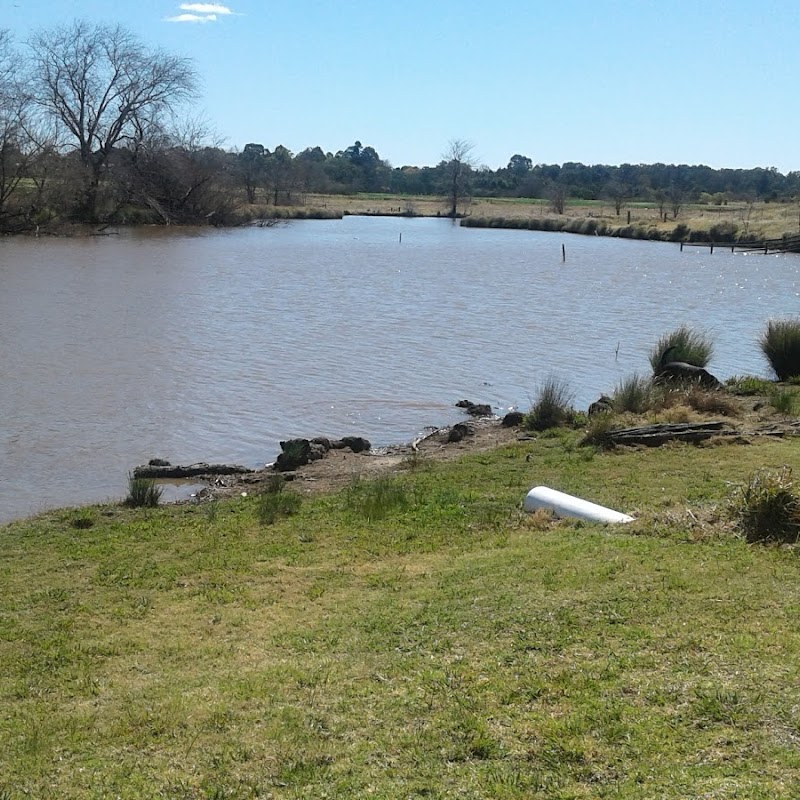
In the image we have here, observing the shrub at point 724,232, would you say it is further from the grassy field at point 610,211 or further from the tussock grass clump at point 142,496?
the tussock grass clump at point 142,496

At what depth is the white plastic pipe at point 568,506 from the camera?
866 cm

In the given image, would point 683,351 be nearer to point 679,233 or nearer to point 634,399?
point 634,399

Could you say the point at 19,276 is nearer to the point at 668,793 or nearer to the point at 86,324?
the point at 86,324

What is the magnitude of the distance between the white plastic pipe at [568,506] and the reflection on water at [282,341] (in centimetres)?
535

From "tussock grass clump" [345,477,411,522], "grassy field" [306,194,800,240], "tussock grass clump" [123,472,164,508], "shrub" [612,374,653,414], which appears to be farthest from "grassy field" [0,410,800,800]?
"grassy field" [306,194,800,240]

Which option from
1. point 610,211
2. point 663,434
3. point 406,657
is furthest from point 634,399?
point 610,211

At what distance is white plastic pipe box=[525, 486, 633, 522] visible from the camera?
Answer: 866 centimetres

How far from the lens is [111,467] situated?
13.1 m

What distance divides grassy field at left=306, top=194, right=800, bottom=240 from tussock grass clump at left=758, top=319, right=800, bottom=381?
172 feet

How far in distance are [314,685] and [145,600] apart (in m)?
2.38

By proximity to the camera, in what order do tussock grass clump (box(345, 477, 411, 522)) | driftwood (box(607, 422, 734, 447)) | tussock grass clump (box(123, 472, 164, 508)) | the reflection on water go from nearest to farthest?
tussock grass clump (box(345, 477, 411, 522)) → tussock grass clump (box(123, 472, 164, 508)) → driftwood (box(607, 422, 734, 447)) → the reflection on water

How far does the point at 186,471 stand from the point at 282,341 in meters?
12.3

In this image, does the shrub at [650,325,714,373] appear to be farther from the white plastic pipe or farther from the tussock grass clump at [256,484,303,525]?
the tussock grass clump at [256,484,303,525]

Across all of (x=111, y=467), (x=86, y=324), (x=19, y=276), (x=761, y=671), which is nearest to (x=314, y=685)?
(x=761, y=671)
